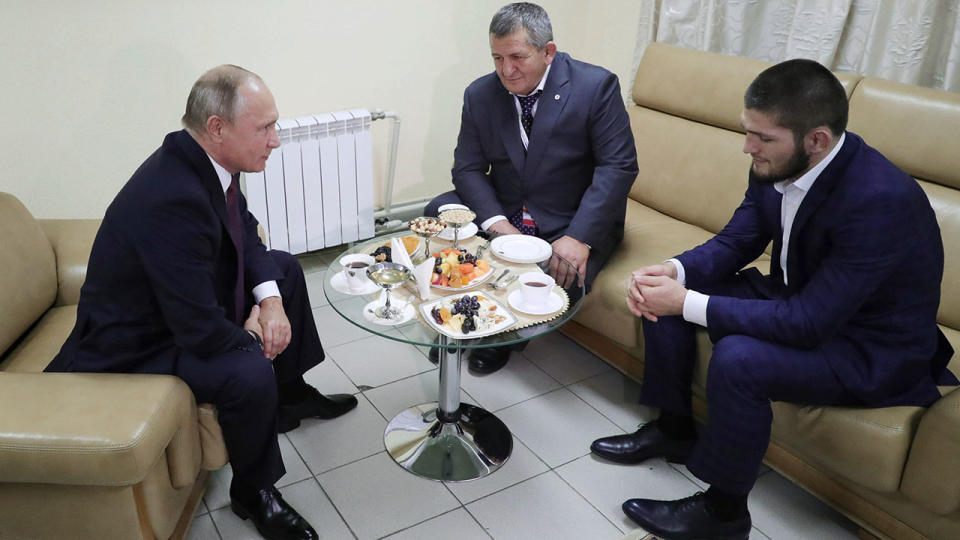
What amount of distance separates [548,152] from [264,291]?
116 cm

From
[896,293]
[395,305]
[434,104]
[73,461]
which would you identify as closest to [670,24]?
[434,104]

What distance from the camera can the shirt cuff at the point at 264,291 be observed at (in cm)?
224

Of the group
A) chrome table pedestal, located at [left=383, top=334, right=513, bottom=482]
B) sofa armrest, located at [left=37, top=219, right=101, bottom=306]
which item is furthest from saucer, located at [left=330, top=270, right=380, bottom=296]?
sofa armrest, located at [left=37, top=219, right=101, bottom=306]

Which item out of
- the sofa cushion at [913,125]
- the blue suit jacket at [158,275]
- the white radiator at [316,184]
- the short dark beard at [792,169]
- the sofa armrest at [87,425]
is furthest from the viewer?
the white radiator at [316,184]

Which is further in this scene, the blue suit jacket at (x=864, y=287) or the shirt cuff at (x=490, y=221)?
the shirt cuff at (x=490, y=221)

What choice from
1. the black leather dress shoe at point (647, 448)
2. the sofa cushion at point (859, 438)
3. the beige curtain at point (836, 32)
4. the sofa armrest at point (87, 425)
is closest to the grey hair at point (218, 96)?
the sofa armrest at point (87, 425)

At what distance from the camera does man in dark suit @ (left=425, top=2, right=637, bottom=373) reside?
268 cm

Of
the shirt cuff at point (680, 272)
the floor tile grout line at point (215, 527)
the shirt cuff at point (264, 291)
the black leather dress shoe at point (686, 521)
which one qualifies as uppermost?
the shirt cuff at point (680, 272)

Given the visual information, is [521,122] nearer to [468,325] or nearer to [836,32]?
[468,325]

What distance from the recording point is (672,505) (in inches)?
84.7

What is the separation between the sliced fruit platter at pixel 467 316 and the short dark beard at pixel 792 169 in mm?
758

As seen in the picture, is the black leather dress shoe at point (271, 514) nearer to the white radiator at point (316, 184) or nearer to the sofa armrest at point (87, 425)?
the sofa armrest at point (87, 425)

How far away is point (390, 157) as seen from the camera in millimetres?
3699

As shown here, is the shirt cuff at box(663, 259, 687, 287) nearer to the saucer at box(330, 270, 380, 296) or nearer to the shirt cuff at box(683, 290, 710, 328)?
the shirt cuff at box(683, 290, 710, 328)
